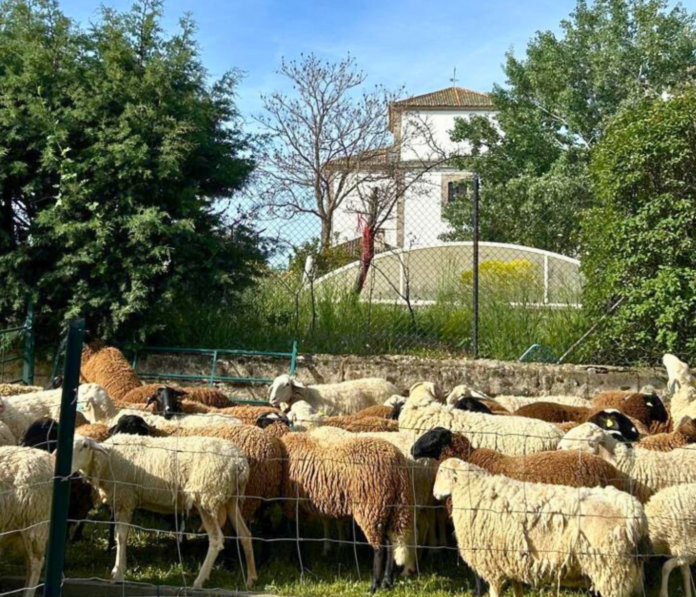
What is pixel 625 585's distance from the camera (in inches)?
191

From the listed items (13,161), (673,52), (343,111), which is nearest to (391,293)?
(13,161)

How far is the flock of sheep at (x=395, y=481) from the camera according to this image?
16.6 feet

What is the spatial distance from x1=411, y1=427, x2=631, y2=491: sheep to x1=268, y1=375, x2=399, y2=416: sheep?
9.08 ft

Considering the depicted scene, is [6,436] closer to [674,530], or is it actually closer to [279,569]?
[279,569]

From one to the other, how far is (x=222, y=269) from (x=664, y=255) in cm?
535

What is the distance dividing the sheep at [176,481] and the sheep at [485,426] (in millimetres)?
1715

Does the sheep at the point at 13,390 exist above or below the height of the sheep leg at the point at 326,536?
above

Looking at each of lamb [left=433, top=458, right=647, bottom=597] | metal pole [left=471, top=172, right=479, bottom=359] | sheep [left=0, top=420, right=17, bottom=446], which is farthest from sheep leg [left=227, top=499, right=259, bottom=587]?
metal pole [left=471, top=172, right=479, bottom=359]

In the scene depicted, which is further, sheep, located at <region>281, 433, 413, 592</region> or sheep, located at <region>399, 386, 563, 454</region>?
sheep, located at <region>399, 386, 563, 454</region>

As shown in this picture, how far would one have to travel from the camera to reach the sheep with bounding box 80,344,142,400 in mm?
9320

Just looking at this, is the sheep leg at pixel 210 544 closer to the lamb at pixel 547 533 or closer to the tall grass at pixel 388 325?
the lamb at pixel 547 533

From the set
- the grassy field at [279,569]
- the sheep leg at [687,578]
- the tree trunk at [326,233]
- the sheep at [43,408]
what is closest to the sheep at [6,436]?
the sheep at [43,408]

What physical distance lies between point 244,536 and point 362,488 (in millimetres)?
858

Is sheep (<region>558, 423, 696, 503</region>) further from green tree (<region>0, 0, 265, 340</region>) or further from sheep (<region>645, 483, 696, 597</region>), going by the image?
green tree (<region>0, 0, 265, 340</region>)
